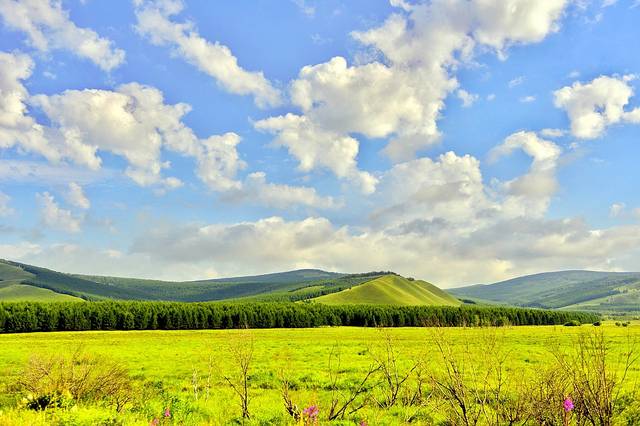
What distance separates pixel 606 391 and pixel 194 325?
12885 cm

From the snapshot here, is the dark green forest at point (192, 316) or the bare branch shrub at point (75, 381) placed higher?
the bare branch shrub at point (75, 381)

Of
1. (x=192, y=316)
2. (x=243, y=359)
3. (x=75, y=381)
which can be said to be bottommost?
(x=192, y=316)

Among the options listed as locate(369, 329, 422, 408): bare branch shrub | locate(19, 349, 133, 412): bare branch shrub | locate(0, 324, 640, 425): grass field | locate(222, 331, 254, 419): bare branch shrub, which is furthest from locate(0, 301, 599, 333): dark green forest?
locate(19, 349, 133, 412): bare branch shrub

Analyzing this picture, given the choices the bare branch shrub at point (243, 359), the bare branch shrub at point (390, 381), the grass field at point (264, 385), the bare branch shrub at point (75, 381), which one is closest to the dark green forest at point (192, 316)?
the grass field at point (264, 385)

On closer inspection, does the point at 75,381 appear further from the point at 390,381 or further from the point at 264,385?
the point at 264,385

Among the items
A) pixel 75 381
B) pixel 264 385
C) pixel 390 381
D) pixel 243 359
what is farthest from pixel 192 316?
pixel 390 381

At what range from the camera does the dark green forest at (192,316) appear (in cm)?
11294

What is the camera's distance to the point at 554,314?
17425 centimetres

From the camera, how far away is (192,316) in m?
130

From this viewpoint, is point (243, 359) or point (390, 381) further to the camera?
point (243, 359)

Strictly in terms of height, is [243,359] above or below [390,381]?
above

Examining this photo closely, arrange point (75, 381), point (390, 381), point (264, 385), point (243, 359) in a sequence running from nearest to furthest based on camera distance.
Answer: point (390, 381) → point (75, 381) → point (243, 359) → point (264, 385)

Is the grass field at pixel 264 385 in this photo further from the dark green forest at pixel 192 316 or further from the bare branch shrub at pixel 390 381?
the dark green forest at pixel 192 316

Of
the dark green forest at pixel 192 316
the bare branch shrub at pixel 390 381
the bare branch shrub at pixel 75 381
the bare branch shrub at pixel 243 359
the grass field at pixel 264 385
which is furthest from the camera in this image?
the dark green forest at pixel 192 316
